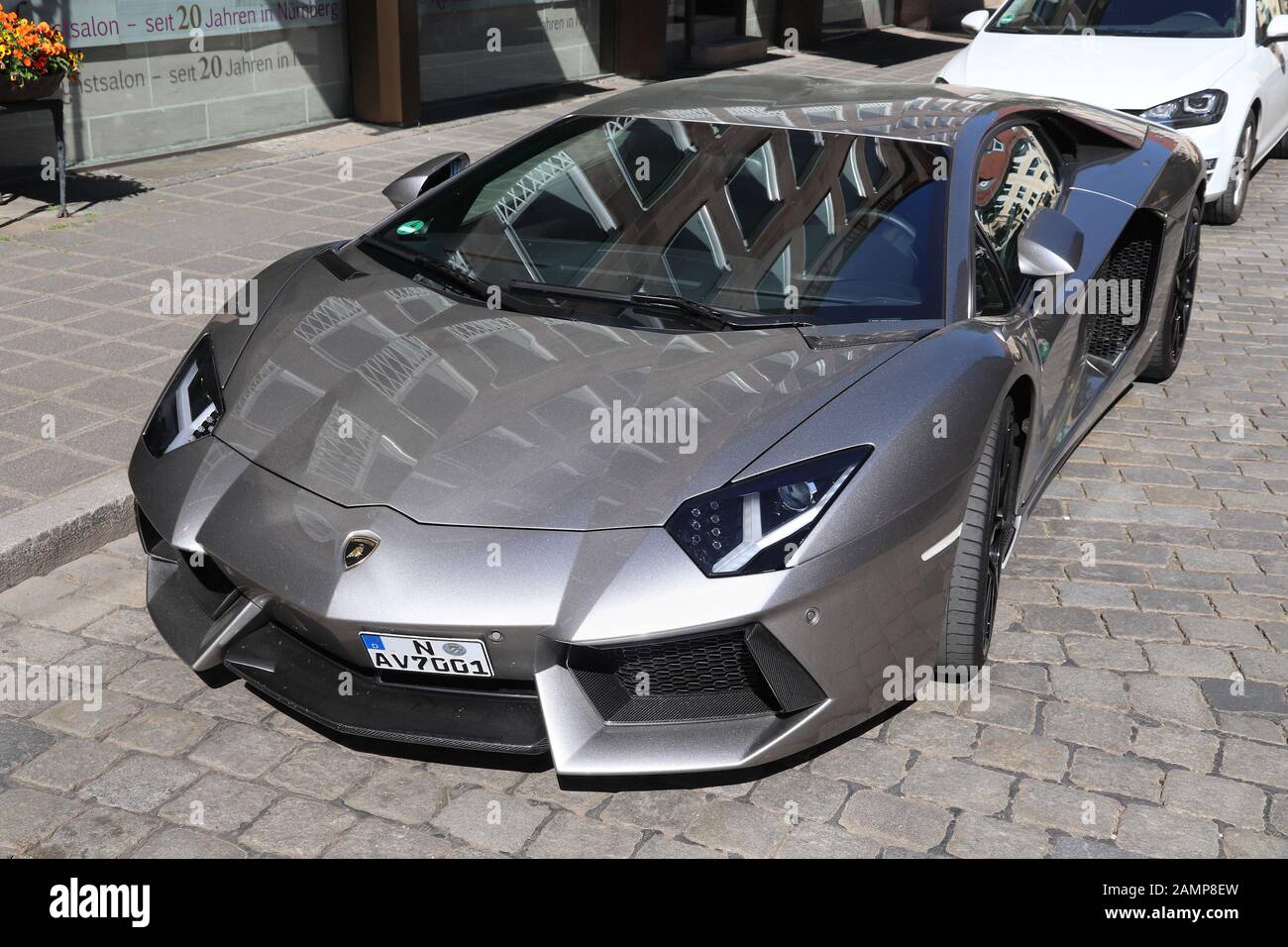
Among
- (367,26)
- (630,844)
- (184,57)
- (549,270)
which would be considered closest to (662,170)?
(549,270)

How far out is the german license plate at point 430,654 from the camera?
2.77 metres

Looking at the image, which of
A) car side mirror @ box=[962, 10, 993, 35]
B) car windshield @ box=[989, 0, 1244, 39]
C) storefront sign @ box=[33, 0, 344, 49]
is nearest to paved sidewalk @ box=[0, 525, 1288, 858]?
car windshield @ box=[989, 0, 1244, 39]

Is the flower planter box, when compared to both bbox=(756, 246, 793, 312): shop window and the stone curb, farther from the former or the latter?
bbox=(756, 246, 793, 312): shop window

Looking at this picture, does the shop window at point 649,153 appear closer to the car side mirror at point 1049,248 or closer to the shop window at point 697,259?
the shop window at point 697,259

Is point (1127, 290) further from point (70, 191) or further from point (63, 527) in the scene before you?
point (70, 191)

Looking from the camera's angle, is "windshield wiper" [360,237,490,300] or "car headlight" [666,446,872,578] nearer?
"car headlight" [666,446,872,578]

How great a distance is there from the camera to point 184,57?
9.56 meters

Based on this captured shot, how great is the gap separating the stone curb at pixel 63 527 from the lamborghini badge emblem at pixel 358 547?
1574 millimetres

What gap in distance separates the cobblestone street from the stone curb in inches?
2.2

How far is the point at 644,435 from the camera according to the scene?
3043 millimetres

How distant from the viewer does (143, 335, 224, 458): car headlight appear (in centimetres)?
341

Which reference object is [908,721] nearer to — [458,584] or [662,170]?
[458,584]

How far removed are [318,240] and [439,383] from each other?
14.6 feet

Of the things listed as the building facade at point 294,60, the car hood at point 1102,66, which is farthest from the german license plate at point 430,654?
the building facade at point 294,60
